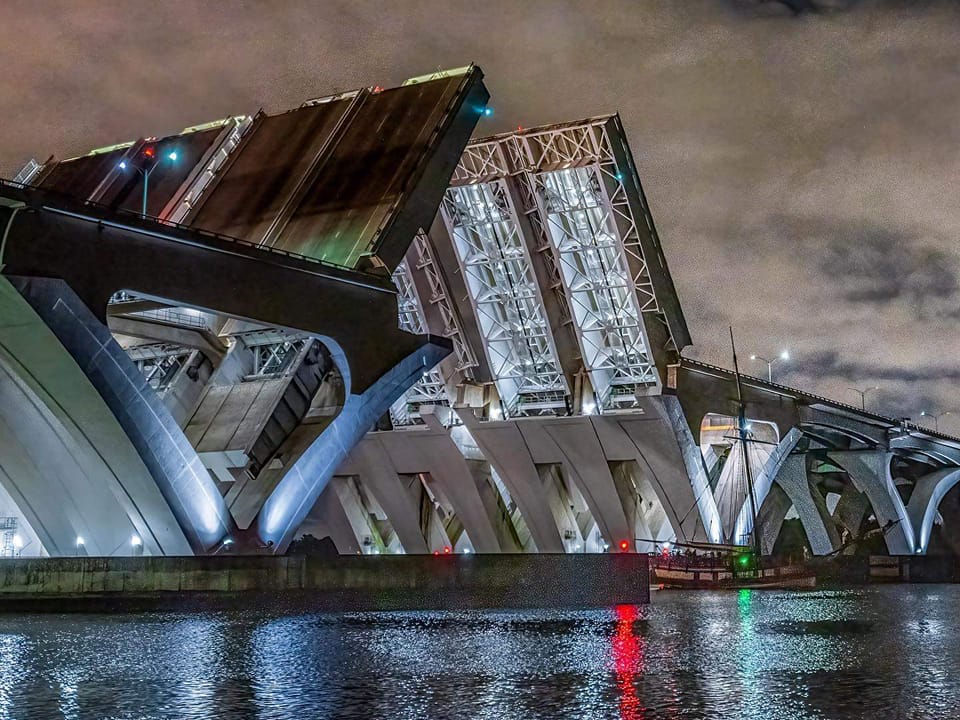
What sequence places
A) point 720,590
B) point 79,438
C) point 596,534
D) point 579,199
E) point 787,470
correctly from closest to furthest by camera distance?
point 79,438, point 720,590, point 579,199, point 596,534, point 787,470

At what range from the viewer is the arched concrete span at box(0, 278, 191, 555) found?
24547mm

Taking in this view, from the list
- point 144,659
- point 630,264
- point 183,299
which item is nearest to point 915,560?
point 630,264

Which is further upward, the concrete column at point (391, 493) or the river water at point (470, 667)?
the concrete column at point (391, 493)

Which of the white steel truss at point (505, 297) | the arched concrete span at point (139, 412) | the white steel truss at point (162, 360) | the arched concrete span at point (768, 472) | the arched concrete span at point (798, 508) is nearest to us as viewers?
the arched concrete span at point (139, 412)

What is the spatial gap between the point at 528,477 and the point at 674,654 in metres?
40.2

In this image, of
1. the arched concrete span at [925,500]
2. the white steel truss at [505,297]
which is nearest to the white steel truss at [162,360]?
the white steel truss at [505,297]

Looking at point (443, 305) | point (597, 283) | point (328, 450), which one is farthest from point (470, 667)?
point (443, 305)

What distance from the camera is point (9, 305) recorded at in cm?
2359

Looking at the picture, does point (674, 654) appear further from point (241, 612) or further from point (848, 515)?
point (848, 515)

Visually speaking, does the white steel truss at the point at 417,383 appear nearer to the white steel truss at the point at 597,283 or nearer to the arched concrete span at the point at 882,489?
the white steel truss at the point at 597,283

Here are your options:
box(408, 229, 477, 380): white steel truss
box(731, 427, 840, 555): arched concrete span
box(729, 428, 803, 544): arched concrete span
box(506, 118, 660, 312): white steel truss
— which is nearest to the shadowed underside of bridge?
box(506, 118, 660, 312): white steel truss

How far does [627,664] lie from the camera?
41.5 ft

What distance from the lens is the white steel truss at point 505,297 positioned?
1827 inches

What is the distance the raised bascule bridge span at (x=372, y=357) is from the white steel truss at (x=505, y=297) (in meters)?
0.11
